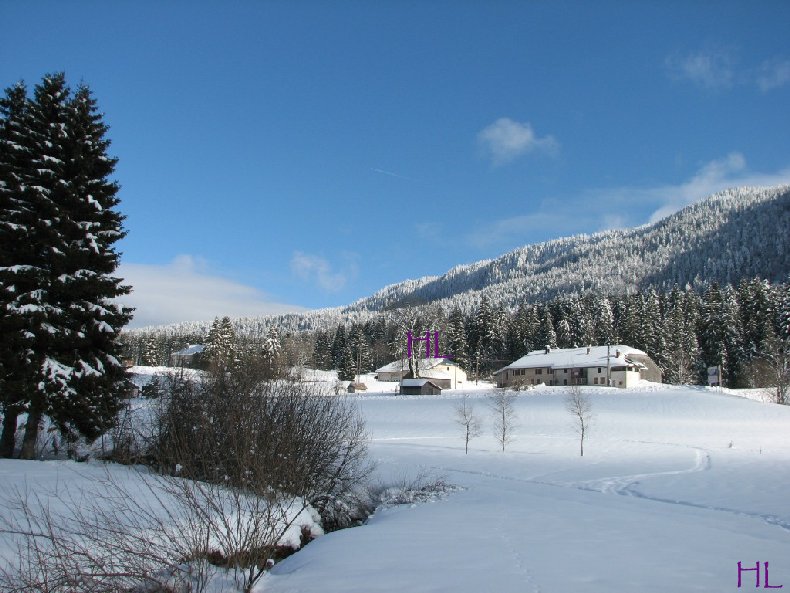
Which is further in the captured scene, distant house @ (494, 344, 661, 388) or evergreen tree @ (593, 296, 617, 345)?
evergreen tree @ (593, 296, 617, 345)

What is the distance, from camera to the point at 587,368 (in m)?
74.1

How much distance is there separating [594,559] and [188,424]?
1047 cm

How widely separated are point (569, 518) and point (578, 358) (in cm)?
6545

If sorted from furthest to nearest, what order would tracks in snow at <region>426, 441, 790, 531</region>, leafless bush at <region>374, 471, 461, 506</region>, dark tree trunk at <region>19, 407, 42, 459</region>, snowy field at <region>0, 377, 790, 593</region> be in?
leafless bush at <region>374, 471, 461, 506</region> → tracks in snow at <region>426, 441, 790, 531</region> → dark tree trunk at <region>19, 407, 42, 459</region> → snowy field at <region>0, 377, 790, 593</region>

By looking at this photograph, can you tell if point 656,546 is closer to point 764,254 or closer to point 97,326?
point 97,326

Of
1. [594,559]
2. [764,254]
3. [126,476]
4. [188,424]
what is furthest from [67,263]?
[764,254]

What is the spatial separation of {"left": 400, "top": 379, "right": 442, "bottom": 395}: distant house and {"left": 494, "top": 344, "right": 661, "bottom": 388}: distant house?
481 inches

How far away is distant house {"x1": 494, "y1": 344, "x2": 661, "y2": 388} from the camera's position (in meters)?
70.8

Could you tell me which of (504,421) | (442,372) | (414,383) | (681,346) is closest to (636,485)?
(504,421)

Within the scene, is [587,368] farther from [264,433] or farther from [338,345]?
[264,433]

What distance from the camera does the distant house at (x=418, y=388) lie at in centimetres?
6925

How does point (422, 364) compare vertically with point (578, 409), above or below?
above

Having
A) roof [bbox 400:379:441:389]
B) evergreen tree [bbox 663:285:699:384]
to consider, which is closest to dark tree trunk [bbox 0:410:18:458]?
roof [bbox 400:379:441:389]

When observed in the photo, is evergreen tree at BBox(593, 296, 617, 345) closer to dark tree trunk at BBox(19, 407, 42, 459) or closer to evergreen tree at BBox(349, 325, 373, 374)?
evergreen tree at BBox(349, 325, 373, 374)
